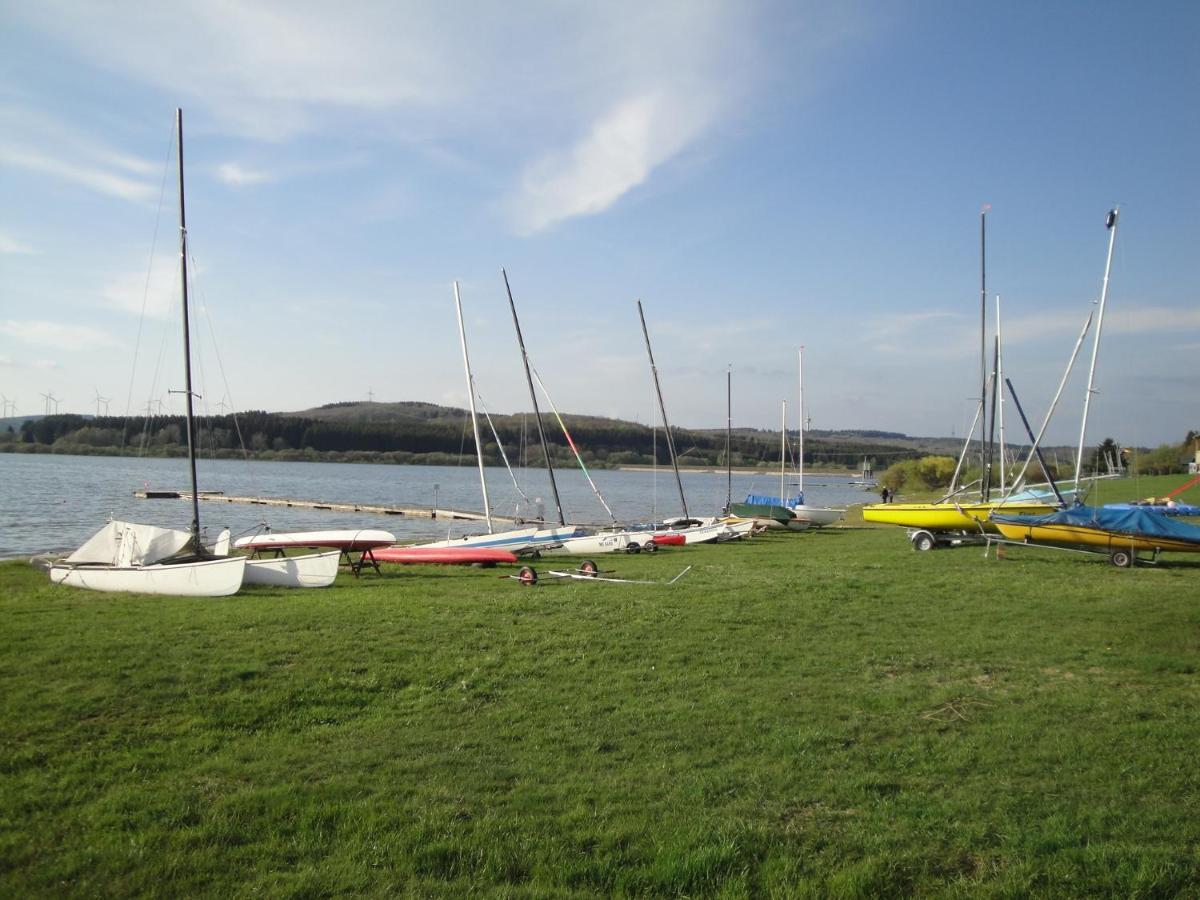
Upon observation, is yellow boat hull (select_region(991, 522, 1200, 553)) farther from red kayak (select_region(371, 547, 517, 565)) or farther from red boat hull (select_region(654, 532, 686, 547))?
red kayak (select_region(371, 547, 517, 565))

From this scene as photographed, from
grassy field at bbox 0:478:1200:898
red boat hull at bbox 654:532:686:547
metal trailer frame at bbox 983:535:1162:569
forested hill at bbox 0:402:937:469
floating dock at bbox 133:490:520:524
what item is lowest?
floating dock at bbox 133:490:520:524

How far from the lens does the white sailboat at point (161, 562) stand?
1711 cm

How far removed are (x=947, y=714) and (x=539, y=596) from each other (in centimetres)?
903

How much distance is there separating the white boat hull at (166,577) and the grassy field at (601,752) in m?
2.80

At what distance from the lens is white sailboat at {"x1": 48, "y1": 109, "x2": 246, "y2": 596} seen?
17.1 meters

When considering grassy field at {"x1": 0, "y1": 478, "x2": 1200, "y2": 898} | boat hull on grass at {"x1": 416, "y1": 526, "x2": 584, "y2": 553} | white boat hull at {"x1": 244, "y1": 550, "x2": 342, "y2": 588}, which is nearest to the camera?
grassy field at {"x1": 0, "y1": 478, "x2": 1200, "y2": 898}

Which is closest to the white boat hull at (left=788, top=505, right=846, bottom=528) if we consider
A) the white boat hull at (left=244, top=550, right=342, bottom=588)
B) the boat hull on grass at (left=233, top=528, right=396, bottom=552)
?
the boat hull on grass at (left=233, top=528, right=396, bottom=552)

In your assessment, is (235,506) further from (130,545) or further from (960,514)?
(960,514)

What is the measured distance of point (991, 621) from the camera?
1338 cm

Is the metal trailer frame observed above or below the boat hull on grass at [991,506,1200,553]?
below

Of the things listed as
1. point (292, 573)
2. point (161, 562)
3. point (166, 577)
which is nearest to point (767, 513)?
point (292, 573)

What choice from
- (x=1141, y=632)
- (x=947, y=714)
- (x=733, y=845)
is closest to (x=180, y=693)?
(x=733, y=845)

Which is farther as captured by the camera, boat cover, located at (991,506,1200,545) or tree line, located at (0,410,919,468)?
tree line, located at (0,410,919,468)

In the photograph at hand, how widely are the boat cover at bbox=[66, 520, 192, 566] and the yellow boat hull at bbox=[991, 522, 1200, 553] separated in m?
20.1
